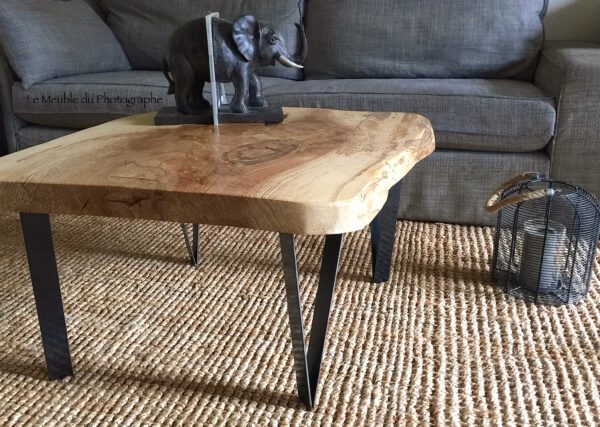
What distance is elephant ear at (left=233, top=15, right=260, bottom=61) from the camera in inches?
50.2

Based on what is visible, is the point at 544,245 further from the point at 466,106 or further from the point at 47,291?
the point at 47,291

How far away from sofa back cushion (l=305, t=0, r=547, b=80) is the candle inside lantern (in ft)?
2.78

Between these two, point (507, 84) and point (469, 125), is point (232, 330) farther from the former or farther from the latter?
point (507, 84)

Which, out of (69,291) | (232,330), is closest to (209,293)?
(232,330)

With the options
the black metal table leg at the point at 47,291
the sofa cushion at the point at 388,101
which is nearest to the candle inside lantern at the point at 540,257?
the sofa cushion at the point at 388,101

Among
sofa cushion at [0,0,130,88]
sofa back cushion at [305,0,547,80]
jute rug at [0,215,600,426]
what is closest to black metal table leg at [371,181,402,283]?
jute rug at [0,215,600,426]

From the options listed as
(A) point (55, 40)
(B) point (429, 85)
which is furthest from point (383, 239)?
(A) point (55, 40)

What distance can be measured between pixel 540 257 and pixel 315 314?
626 millimetres

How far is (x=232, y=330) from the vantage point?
50.6 inches

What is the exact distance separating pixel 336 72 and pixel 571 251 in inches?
43.1

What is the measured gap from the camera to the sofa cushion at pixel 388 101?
1.74 m

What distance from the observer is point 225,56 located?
129 centimetres

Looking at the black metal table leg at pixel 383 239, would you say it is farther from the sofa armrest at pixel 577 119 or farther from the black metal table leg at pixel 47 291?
the black metal table leg at pixel 47 291

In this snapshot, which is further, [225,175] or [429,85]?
[429,85]
